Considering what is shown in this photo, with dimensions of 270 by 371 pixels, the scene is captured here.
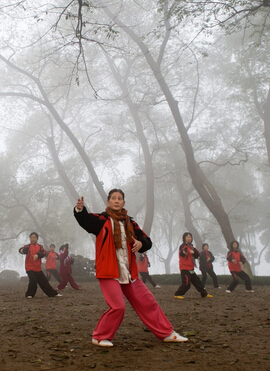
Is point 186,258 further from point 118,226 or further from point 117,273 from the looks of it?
point 117,273

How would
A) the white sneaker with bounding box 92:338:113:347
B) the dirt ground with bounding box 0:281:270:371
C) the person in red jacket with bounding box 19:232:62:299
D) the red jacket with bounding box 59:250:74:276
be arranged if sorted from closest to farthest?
the dirt ground with bounding box 0:281:270:371 < the white sneaker with bounding box 92:338:113:347 < the person in red jacket with bounding box 19:232:62:299 < the red jacket with bounding box 59:250:74:276

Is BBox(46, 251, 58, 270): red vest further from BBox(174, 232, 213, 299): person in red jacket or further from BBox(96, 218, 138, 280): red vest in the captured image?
BBox(96, 218, 138, 280): red vest

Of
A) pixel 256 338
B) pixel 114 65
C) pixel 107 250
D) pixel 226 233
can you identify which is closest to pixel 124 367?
pixel 107 250

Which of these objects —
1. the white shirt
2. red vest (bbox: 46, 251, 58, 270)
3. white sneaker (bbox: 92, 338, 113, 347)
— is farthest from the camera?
red vest (bbox: 46, 251, 58, 270)

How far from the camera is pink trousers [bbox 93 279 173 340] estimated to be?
4.46 metres

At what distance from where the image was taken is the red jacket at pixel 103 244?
14.9ft

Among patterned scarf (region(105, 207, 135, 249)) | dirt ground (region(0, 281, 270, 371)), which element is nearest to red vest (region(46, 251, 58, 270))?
dirt ground (region(0, 281, 270, 371))

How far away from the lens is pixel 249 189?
3672 cm

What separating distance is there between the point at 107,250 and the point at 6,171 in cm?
2686

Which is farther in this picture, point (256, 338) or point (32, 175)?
point (32, 175)

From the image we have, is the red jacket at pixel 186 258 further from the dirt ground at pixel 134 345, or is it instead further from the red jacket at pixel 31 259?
the red jacket at pixel 31 259

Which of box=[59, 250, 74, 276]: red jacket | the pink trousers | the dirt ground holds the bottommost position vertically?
the dirt ground

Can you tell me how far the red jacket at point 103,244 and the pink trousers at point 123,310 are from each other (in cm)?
13

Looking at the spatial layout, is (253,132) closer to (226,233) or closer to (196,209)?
(226,233)
